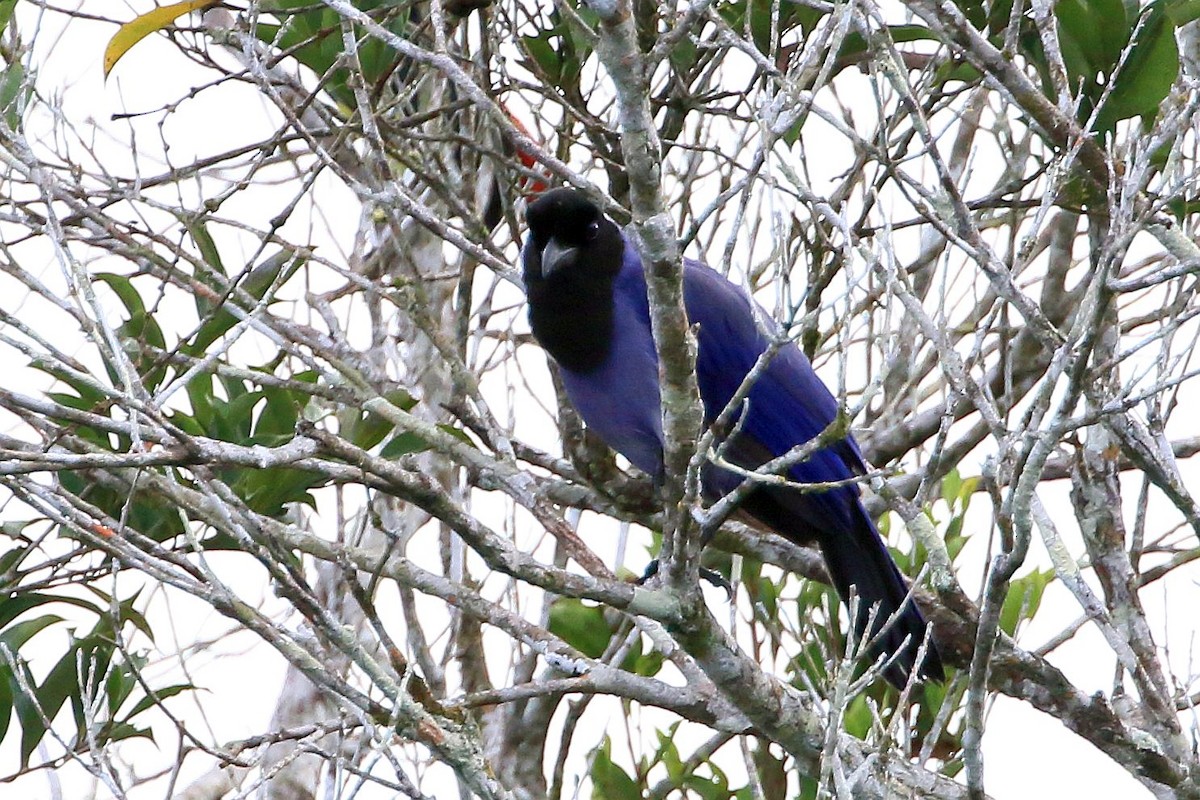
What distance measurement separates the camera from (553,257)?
4277mm

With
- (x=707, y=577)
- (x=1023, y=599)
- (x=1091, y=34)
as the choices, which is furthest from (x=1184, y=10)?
(x=707, y=577)

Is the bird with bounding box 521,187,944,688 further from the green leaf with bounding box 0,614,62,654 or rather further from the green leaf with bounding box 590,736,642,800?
the green leaf with bounding box 0,614,62,654

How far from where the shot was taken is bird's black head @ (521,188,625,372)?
4352 mm

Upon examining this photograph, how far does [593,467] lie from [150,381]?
129 cm

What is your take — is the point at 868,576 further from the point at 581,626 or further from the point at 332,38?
the point at 332,38

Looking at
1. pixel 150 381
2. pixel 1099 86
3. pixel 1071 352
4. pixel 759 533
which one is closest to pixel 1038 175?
pixel 1099 86

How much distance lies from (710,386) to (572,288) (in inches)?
26.7

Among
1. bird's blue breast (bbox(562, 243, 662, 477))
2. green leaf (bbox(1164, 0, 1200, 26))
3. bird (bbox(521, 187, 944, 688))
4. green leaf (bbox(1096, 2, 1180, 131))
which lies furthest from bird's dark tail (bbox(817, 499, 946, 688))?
green leaf (bbox(1164, 0, 1200, 26))

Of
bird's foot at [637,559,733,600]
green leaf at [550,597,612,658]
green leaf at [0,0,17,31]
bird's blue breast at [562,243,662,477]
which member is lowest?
green leaf at [550,597,612,658]

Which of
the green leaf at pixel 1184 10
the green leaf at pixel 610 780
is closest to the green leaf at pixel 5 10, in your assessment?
the green leaf at pixel 610 780

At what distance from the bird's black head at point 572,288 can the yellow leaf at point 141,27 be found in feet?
3.46

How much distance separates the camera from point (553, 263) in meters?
4.27

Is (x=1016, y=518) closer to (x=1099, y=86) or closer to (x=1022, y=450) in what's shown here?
(x=1022, y=450)

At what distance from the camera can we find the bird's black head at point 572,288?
4352mm
